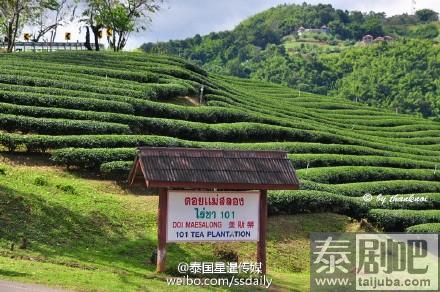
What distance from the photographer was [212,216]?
1892cm

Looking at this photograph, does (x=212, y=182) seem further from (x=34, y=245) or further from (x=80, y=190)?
(x=80, y=190)

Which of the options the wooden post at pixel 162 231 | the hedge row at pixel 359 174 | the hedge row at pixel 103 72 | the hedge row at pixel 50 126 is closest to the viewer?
the wooden post at pixel 162 231

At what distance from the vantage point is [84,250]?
20.3 meters

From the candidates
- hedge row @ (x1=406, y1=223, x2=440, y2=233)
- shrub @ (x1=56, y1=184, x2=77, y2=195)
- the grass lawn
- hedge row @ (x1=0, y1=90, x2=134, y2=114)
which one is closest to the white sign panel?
the grass lawn

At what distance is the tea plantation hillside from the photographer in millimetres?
30188

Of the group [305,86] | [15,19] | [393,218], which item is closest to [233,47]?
[305,86]

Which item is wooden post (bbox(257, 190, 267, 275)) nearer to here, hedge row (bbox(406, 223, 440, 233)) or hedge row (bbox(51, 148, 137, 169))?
hedge row (bbox(51, 148, 137, 169))

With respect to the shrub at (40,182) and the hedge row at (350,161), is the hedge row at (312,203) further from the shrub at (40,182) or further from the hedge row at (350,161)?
the shrub at (40,182)

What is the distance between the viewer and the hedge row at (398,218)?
1194 inches

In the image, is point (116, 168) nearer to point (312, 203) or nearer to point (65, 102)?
point (312, 203)

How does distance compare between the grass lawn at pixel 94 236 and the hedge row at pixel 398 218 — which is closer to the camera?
the grass lawn at pixel 94 236

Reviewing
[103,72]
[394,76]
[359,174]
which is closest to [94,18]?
[103,72]

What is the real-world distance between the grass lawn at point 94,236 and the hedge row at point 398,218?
57.7 inches

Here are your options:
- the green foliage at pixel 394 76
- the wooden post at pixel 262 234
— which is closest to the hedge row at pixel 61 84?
the wooden post at pixel 262 234
